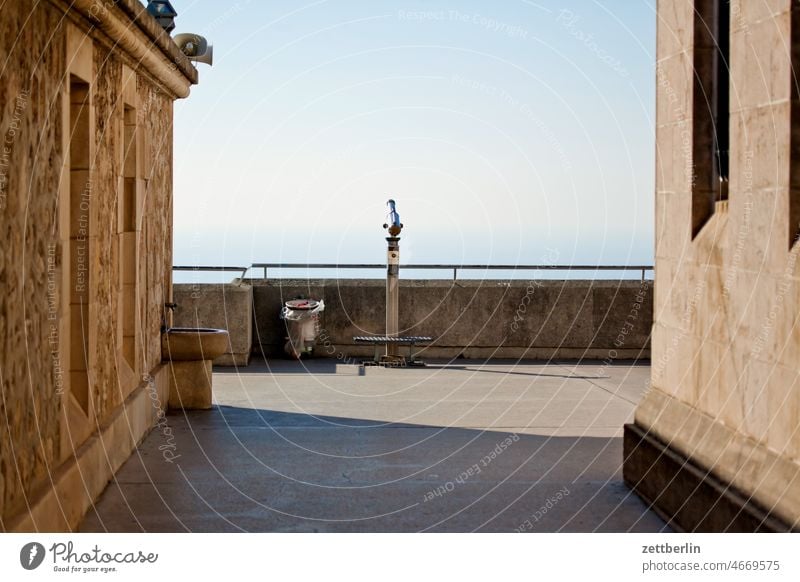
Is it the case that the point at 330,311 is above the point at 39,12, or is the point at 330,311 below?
below

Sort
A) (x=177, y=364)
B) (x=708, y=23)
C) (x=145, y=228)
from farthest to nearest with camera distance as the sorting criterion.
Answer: (x=177, y=364) → (x=145, y=228) → (x=708, y=23)

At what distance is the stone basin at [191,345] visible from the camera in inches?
449

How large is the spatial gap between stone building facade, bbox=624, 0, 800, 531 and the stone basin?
5011 mm

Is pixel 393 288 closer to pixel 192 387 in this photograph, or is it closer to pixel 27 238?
pixel 192 387

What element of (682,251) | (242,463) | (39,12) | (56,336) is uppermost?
(39,12)

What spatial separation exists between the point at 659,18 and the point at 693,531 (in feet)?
10.6

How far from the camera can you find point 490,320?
1606 cm

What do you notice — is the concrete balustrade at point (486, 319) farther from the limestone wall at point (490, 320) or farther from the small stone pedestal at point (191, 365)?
the small stone pedestal at point (191, 365)

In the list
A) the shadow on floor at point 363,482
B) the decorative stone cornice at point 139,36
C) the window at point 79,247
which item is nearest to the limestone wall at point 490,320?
the decorative stone cornice at point 139,36

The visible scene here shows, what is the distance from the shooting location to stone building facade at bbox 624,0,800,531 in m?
5.29

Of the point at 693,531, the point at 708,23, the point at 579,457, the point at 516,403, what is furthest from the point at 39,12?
the point at 516,403

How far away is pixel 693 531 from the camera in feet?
20.4

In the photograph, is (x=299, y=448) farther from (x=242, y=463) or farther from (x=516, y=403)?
(x=516, y=403)

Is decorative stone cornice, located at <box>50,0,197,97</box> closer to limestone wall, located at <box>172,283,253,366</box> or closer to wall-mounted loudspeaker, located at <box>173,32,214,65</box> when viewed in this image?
wall-mounted loudspeaker, located at <box>173,32,214,65</box>
